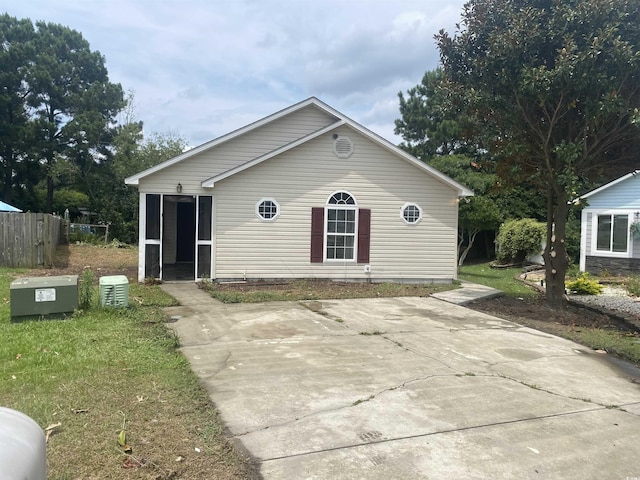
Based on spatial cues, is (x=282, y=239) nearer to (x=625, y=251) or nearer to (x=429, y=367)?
(x=429, y=367)

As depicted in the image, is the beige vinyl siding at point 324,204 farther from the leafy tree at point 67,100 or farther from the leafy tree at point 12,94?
the leafy tree at point 12,94

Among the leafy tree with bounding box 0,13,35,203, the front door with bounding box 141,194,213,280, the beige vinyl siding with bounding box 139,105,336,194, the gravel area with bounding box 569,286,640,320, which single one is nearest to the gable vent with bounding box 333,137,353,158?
the beige vinyl siding with bounding box 139,105,336,194

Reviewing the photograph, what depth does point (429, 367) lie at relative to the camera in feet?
17.9

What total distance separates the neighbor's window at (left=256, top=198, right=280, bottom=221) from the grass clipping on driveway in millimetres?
6350

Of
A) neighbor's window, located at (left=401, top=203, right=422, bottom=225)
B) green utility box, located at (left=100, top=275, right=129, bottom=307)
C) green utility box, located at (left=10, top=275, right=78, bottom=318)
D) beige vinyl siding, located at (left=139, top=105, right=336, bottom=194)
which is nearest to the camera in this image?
green utility box, located at (left=10, top=275, right=78, bottom=318)

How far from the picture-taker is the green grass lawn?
44.5ft

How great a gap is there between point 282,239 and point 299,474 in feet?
33.4

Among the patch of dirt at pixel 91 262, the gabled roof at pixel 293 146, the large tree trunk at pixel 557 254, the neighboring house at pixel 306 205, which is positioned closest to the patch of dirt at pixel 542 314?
the large tree trunk at pixel 557 254

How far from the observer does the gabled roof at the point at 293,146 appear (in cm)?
1234

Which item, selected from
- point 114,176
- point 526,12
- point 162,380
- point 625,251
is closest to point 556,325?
point 526,12

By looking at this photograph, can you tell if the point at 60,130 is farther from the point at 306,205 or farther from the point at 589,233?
the point at 589,233

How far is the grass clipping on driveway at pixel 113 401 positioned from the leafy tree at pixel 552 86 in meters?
7.66

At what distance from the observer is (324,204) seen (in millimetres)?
13266

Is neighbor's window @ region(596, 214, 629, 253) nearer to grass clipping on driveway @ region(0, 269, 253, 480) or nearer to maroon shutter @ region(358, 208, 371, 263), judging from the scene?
maroon shutter @ region(358, 208, 371, 263)
